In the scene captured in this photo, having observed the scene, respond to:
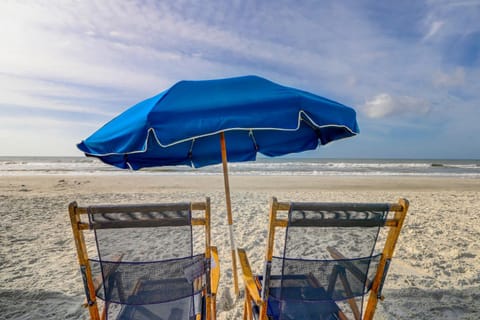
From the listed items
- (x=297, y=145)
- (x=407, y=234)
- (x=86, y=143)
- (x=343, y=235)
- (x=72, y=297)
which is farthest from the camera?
(x=407, y=234)

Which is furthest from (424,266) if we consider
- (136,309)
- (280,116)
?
(136,309)

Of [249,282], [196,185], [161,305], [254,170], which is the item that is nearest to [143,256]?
[161,305]

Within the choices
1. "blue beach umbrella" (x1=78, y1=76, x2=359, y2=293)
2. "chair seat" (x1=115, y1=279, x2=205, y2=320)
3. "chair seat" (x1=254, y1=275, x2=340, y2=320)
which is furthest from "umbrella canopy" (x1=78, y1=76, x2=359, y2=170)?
"chair seat" (x1=254, y1=275, x2=340, y2=320)

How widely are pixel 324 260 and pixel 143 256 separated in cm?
114

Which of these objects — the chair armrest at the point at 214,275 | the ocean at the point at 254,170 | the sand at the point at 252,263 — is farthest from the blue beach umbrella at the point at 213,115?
the ocean at the point at 254,170

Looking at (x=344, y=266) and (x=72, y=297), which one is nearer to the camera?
(x=344, y=266)

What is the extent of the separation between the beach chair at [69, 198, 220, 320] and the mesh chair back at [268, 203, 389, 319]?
0.48 m

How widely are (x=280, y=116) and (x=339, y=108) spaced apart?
582mm

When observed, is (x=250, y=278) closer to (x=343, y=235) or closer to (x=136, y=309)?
(x=343, y=235)

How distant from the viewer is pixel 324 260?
5.88ft

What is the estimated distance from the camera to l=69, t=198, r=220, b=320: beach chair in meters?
1.66

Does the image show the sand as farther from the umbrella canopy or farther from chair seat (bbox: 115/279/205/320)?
the umbrella canopy

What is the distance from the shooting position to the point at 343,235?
165cm

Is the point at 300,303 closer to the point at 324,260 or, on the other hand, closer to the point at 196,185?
the point at 324,260
